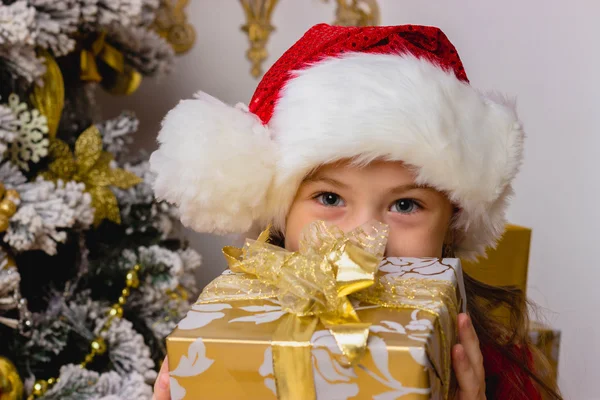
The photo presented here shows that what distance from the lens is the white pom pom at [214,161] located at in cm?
77

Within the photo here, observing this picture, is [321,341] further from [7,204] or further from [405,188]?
[7,204]

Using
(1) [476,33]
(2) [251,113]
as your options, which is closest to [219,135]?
(2) [251,113]

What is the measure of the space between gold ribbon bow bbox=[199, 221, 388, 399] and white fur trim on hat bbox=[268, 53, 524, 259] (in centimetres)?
10

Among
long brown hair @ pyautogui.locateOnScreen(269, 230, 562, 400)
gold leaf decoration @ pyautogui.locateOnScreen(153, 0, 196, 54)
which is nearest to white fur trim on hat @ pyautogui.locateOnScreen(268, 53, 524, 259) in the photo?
long brown hair @ pyautogui.locateOnScreen(269, 230, 562, 400)

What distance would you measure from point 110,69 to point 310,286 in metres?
0.99

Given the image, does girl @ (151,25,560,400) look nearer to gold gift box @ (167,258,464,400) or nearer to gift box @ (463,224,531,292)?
gold gift box @ (167,258,464,400)

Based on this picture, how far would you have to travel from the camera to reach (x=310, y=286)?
0.56m

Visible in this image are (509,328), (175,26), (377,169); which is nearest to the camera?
(377,169)

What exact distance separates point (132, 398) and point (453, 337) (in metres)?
0.74

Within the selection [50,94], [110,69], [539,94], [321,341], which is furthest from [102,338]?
[539,94]

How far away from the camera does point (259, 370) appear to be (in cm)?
52

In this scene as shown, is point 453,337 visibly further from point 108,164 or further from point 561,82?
point 561,82

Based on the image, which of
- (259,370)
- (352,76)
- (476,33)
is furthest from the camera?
(476,33)

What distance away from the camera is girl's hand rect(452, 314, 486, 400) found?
2.04ft
